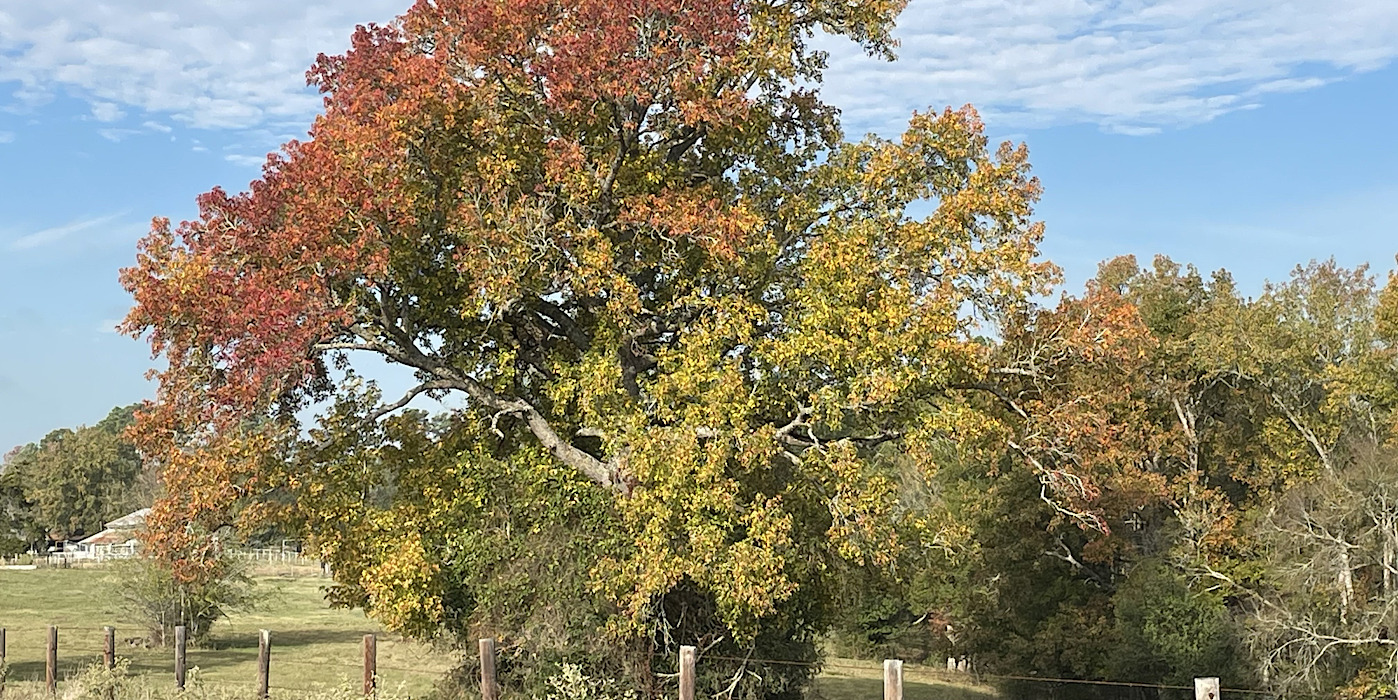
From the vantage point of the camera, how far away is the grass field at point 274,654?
89.6 ft

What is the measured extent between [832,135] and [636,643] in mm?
8959

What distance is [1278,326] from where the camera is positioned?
37.2 m

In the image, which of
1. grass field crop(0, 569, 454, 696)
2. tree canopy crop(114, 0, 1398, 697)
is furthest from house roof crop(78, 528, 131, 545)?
tree canopy crop(114, 0, 1398, 697)

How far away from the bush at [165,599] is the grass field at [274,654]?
0.83 meters

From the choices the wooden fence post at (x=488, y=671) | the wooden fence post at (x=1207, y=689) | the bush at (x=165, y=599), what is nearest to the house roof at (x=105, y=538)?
the bush at (x=165, y=599)

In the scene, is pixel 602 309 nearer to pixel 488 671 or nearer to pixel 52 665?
pixel 488 671

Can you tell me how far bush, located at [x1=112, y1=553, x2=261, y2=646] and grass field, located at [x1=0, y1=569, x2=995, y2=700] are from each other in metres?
0.83

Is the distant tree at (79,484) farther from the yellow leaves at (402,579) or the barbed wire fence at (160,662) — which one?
the yellow leaves at (402,579)

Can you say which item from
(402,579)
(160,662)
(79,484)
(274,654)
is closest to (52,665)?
(402,579)

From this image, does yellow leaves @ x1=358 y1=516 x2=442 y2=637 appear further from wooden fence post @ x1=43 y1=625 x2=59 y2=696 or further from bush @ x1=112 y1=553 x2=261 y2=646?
bush @ x1=112 y1=553 x2=261 y2=646

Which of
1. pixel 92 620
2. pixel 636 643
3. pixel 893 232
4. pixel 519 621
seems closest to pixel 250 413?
pixel 519 621

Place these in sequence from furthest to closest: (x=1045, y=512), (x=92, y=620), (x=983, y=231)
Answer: (x=92, y=620)
(x=1045, y=512)
(x=983, y=231)

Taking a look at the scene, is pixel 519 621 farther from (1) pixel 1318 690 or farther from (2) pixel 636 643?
(1) pixel 1318 690

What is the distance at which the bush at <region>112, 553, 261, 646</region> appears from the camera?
127ft
